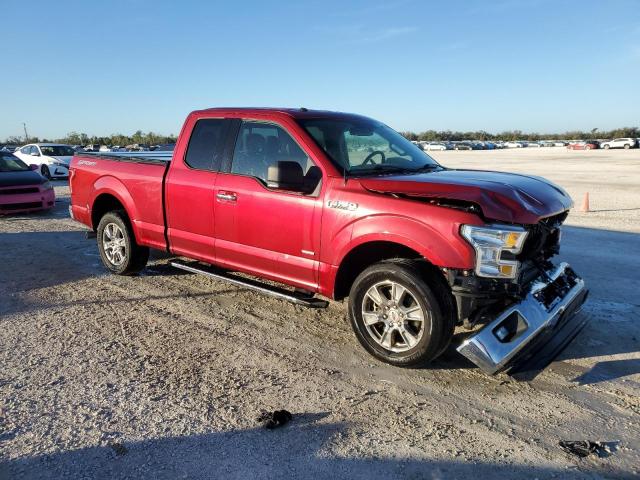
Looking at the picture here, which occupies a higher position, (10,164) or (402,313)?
(10,164)

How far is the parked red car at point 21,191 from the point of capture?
11.5 meters

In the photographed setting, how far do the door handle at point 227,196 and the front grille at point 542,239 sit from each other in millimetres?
2654

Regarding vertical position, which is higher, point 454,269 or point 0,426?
point 454,269

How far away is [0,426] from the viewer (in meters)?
3.23

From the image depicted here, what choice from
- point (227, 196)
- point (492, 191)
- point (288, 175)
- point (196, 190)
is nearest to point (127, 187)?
point (196, 190)

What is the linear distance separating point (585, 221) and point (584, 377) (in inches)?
304

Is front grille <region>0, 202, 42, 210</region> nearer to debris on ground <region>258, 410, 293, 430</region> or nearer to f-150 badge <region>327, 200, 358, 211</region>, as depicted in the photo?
f-150 badge <region>327, 200, 358, 211</region>

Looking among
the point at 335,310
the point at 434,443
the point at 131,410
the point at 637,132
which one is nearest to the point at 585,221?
the point at 335,310

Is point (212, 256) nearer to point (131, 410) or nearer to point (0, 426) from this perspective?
point (131, 410)

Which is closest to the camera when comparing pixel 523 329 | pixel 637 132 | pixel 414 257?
pixel 523 329

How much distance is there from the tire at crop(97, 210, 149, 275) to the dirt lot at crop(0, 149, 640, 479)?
28.1 inches

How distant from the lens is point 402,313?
404cm

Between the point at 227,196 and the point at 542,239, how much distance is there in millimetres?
2884

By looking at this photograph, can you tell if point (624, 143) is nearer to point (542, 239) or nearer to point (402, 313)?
point (542, 239)
